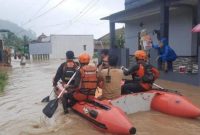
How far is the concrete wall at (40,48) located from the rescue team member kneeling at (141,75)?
160 feet

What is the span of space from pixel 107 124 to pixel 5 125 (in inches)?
115

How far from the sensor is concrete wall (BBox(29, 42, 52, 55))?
58500 millimetres

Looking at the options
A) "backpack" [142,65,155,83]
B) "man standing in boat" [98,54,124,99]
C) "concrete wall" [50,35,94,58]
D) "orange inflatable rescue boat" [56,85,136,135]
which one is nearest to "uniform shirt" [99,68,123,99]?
"man standing in boat" [98,54,124,99]

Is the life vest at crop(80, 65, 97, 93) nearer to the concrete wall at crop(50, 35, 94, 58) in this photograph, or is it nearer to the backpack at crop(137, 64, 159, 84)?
the backpack at crop(137, 64, 159, 84)

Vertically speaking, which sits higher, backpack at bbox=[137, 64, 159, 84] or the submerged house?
the submerged house

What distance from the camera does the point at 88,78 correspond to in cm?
918

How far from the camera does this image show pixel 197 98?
1207cm

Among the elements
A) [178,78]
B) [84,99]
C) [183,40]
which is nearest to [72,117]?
[84,99]

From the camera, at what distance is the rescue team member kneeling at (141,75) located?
10.0m

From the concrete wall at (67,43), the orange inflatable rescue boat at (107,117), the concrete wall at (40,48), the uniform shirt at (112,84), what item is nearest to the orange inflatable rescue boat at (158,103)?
the uniform shirt at (112,84)

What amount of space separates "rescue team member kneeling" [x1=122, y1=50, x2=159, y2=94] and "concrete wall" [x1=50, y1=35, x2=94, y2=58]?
4776cm

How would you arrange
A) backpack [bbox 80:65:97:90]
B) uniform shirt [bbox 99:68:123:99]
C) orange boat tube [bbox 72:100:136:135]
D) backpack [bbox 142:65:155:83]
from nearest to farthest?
orange boat tube [bbox 72:100:136:135] → backpack [bbox 80:65:97:90] → uniform shirt [bbox 99:68:123:99] → backpack [bbox 142:65:155:83]

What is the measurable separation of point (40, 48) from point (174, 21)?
42834mm

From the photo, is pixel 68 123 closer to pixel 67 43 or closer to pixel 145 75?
pixel 145 75
